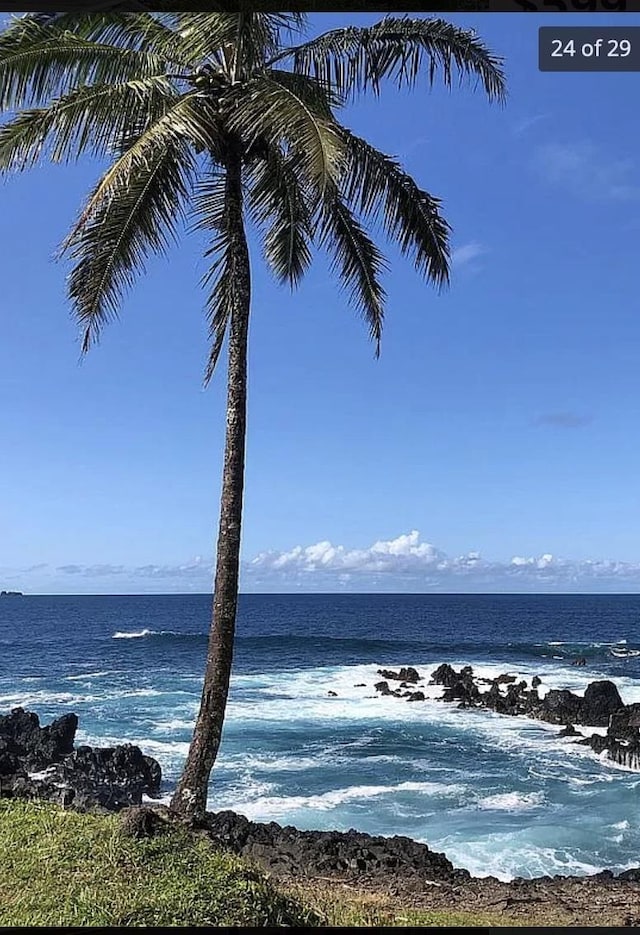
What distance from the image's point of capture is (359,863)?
10883mm

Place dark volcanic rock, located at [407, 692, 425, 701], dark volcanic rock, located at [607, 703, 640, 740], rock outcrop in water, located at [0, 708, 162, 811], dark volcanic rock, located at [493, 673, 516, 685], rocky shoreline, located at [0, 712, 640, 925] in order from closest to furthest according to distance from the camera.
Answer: rocky shoreline, located at [0, 712, 640, 925] → rock outcrop in water, located at [0, 708, 162, 811] → dark volcanic rock, located at [607, 703, 640, 740] → dark volcanic rock, located at [407, 692, 425, 701] → dark volcanic rock, located at [493, 673, 516, 685]

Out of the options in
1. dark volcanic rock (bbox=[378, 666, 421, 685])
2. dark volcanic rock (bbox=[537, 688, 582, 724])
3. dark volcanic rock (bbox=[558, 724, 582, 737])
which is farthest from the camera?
dark volcanic rock (bbox=[378, 666, 421, 685])

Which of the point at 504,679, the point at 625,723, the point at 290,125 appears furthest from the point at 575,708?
the point at 290,125

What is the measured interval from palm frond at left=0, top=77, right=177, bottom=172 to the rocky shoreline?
6.67m

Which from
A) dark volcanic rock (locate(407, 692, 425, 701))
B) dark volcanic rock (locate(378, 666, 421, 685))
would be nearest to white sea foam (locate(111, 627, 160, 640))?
dark volcanic rock (locate(378, 666, 421, 685))

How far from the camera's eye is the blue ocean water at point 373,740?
1531 cm

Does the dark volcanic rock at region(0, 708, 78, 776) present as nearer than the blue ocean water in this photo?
No

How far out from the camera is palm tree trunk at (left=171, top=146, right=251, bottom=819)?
25.1 ft

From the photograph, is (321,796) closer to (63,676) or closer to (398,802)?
(398,802)

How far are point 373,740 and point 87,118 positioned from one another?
2036cm

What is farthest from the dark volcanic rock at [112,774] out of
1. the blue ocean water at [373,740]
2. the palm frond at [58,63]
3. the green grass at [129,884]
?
the palm frond at [58,63]

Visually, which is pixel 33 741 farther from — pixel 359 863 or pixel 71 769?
pixel 359 863

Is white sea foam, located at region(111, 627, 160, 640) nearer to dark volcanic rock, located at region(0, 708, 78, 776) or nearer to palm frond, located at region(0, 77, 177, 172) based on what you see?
dark volcanic rock, located at region(0, 708, 78, 776)

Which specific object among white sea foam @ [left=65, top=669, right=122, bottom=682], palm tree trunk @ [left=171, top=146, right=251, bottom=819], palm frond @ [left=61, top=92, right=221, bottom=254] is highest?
palm frond @ [left=61, top=92, right=221, bottom=254]
